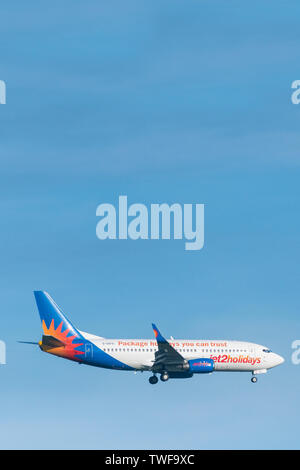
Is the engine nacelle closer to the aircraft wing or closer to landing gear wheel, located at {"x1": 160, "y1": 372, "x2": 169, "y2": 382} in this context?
the aircraft wing

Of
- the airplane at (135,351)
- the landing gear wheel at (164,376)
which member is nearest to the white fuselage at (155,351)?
the airplane at (135,351)

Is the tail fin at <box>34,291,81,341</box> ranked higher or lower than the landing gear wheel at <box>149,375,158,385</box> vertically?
higher

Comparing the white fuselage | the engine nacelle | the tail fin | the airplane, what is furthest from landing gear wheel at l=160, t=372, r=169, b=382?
the tail fin

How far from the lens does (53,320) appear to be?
644 feet

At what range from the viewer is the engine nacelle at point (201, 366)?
19462 centimetres

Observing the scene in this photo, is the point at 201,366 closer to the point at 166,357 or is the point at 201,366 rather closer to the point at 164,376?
the point at 166,357

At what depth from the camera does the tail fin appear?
195375 millimetres

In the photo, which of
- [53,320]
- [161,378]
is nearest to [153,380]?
[161,378]

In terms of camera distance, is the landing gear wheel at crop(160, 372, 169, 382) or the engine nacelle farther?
the landing gear wheel at crop(160, 372, 169, 382)

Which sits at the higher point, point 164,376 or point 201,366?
point 201,366

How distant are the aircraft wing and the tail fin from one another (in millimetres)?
13324

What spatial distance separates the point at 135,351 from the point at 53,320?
14.4 meters

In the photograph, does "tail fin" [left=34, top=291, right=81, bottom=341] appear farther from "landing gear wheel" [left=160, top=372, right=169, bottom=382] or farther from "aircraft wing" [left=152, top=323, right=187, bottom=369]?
"landing gear wheel" [left=160, top=372, right=169, bottom=382]
